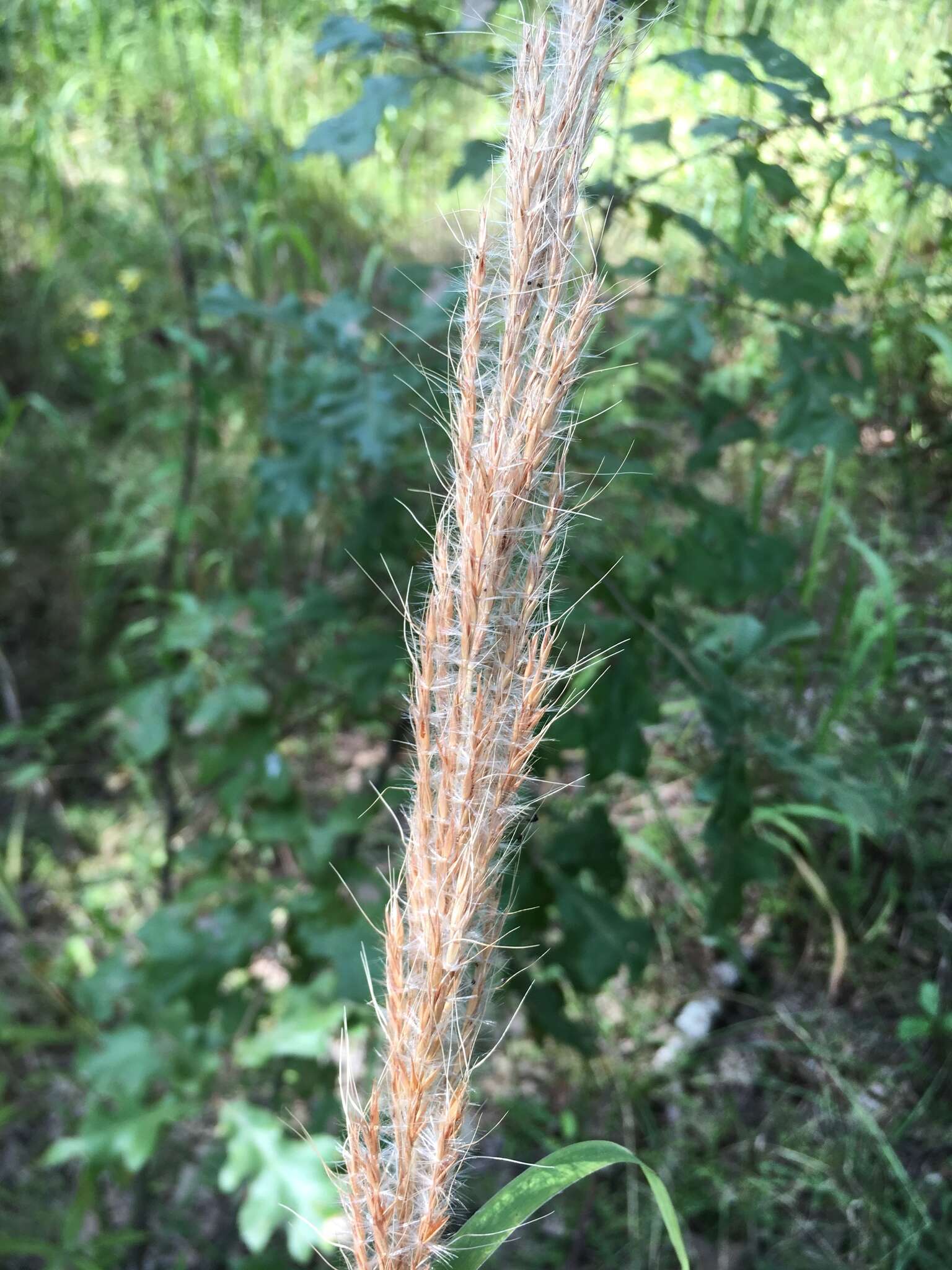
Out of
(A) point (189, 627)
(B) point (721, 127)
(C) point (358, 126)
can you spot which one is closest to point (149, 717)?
(A) point (189, 627)

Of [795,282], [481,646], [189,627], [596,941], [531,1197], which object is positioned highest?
[795,282]

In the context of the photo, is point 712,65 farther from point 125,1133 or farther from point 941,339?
point 125,1133

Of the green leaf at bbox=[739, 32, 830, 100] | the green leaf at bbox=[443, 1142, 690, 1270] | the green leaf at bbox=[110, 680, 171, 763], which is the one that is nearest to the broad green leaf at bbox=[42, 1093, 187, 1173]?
the green leaf at bbox=[110, 680, 171, 763]

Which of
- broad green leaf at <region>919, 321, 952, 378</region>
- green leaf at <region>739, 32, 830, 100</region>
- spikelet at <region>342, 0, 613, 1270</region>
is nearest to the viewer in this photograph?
spikelet at <region>342, 0, 613, 1270</region>

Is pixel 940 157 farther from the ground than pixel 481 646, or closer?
farther from the ground

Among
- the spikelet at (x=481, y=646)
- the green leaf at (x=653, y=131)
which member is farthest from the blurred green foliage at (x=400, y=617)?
the spikelet at (x=481, y=646)

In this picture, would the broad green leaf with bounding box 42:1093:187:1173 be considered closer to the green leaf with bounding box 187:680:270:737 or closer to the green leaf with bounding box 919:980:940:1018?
the green leaf with bounding box 187:680:270:737

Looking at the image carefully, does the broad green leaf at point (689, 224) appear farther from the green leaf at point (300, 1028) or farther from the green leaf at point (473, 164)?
the green leaf at point (300, 1028)
